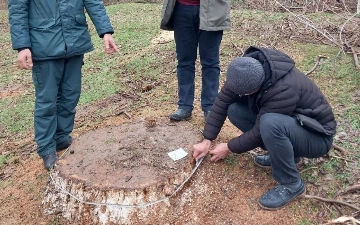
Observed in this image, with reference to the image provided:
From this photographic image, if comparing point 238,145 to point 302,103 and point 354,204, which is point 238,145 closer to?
point 302,103

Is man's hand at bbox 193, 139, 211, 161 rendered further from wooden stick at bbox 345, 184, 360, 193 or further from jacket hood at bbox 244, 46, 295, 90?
wooden stick at bbox 345, 184, 360, 193

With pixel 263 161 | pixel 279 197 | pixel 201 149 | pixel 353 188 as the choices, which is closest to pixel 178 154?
pixel 201 149

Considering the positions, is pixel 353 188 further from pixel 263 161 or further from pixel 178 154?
pixel 178 154

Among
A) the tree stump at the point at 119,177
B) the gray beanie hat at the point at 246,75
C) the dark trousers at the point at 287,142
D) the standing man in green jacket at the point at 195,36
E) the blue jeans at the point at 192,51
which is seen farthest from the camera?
the blue jeans at the point at 192,51

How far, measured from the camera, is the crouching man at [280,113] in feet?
8.51

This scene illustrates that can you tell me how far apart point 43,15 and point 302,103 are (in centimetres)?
192

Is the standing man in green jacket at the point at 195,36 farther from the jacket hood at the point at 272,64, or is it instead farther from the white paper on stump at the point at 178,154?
the jacket hood at the point at 272,64

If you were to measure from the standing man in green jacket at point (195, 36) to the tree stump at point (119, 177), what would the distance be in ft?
1.57

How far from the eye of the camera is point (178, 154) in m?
3.12

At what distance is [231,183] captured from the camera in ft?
10.2

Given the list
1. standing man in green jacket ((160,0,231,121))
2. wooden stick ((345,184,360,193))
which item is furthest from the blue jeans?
wooden stick ((345,184,360,193))

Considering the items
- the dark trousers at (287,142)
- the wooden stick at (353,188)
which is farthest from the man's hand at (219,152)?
the wooden stick at (353,188)

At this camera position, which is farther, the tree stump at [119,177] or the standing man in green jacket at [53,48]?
the standing man in green jacket at [53,48]

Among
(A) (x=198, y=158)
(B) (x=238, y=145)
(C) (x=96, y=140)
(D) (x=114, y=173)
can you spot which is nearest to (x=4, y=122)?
(C) (x=96, y=140)
